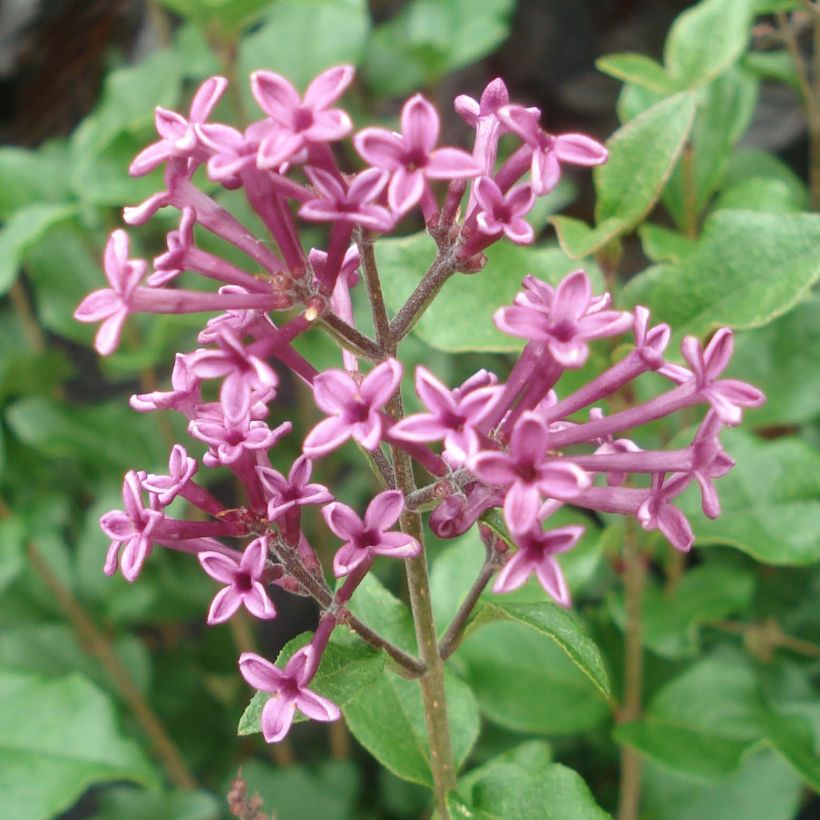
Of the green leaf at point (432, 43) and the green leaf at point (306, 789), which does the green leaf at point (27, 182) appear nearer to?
the green leaf at point (432, 43)

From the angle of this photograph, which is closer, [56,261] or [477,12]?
[56,261]

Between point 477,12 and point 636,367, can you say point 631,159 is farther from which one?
point 477,12

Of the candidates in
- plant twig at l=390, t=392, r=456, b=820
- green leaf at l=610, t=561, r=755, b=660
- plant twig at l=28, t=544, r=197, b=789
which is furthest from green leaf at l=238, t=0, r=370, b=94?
plant twig at l=390, t=392, r=456, b=820

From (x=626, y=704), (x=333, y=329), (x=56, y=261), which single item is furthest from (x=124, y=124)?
(x=626, y=704)

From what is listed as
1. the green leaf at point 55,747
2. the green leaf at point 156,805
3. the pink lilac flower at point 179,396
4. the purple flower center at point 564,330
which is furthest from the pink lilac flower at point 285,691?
the green leaf at point 156,805

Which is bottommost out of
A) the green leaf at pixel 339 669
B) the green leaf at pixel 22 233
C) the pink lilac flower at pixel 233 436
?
the green leaf at pixel 22 233

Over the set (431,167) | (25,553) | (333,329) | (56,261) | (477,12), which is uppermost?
(431,167)

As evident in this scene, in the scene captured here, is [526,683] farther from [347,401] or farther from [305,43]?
[305,43]
